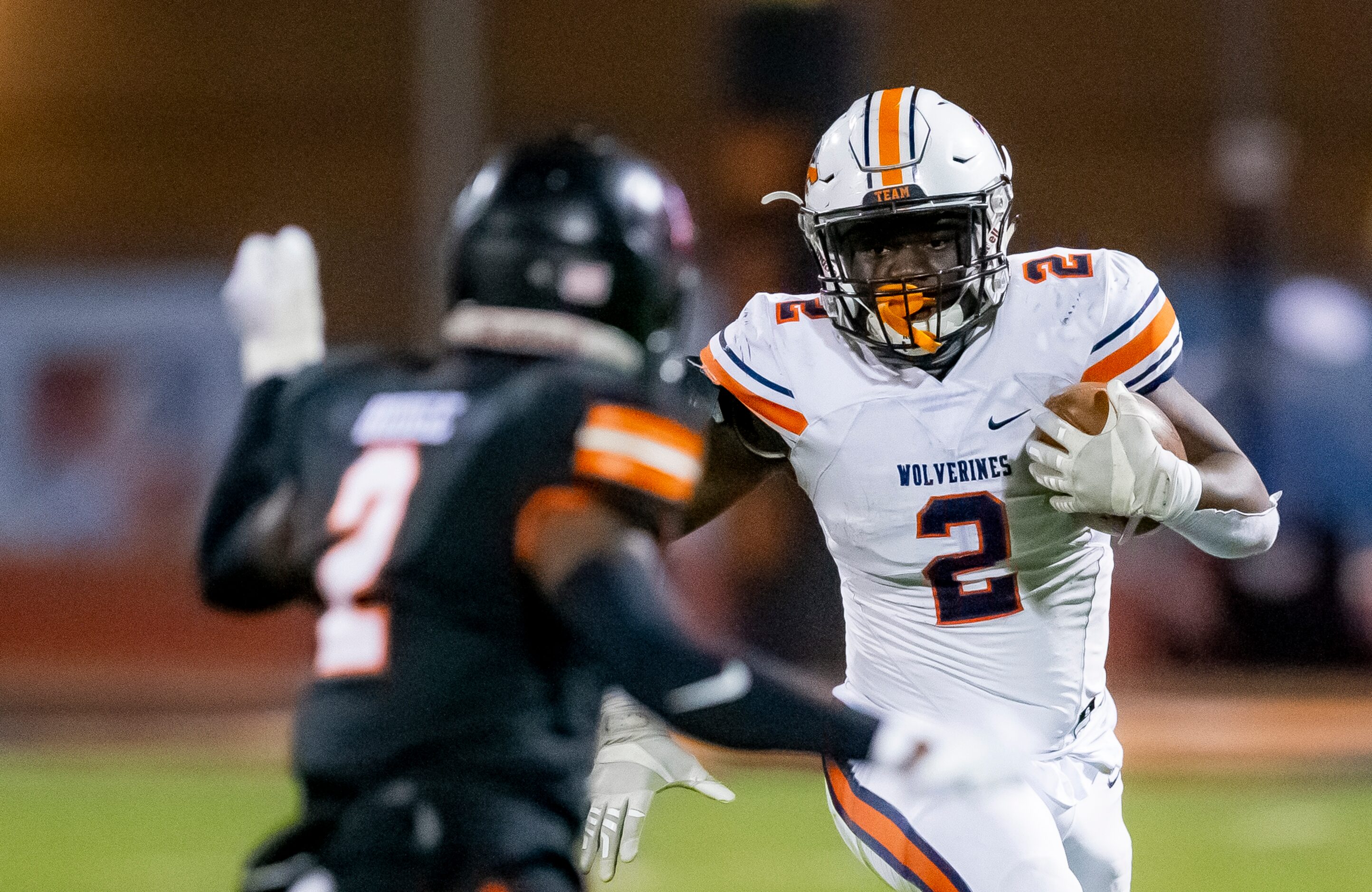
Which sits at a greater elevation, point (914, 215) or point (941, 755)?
point (914, 215)

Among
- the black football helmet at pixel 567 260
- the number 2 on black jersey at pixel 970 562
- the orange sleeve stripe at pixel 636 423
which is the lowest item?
the number 2 on black jersey at pixel 970 562

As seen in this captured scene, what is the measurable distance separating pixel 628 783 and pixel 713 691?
0.85 m

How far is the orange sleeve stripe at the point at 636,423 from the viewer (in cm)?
168

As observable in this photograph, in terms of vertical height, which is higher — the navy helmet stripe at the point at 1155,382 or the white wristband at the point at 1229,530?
the navy helmet stripe at the point at 1155,382

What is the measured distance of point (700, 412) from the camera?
77.2 inches

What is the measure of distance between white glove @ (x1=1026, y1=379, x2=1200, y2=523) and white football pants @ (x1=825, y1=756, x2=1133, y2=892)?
0.45 meters

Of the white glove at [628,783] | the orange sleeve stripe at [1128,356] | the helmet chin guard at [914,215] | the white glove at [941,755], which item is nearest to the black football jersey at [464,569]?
the white glove at [941,755]

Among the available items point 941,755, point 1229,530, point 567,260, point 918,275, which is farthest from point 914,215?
point 941,755

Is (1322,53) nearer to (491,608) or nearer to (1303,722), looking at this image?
(1303,722)

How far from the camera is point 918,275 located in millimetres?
2500

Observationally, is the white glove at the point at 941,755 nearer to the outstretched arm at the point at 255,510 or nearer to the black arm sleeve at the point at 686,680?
the black arm sleeve at the point at 686,680

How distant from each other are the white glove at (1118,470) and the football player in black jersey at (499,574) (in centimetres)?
75

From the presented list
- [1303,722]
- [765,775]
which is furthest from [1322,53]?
[765,775]

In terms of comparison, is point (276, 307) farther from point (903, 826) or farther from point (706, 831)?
point (706, 831)
